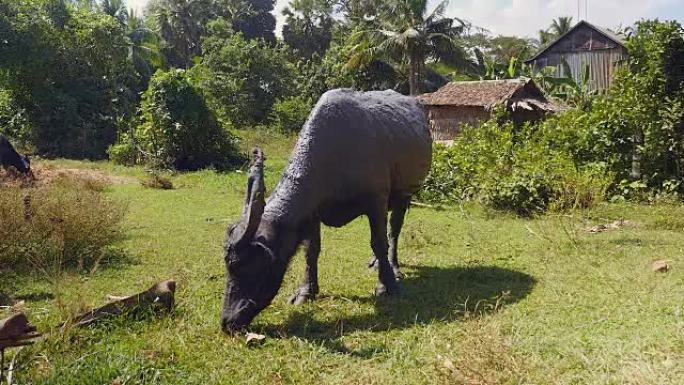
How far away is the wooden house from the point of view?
83.8 ft

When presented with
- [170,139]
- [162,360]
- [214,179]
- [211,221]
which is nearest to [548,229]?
[211,221]

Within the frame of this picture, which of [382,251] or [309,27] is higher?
[309,27]

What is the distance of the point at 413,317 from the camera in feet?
17.2

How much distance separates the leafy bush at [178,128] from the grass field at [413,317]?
1012cm

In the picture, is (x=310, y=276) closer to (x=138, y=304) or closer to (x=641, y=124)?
(x=138, y=304)

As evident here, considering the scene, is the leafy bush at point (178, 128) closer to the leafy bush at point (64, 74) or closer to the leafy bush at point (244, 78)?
the leafy bush at point (64, 74)

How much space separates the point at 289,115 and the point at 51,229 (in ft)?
69.2

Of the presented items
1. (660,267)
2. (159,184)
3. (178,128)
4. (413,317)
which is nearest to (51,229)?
(413,317)

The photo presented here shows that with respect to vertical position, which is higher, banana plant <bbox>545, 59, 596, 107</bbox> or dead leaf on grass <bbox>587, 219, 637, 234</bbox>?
banana plant <bbox>545, 59, 596, 107</bbox>

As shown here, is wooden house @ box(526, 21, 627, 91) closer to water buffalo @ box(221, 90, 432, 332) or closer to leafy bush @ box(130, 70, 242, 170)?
leafy bush @ box(130, 70, 242, 170)

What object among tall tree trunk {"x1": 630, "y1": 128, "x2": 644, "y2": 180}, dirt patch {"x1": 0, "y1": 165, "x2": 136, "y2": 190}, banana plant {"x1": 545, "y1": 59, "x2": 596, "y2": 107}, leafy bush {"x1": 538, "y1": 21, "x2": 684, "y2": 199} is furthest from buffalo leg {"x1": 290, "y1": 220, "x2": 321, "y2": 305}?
banana plant {"x1": 545, "y1": 59, "x2": 596, "y2": 107}

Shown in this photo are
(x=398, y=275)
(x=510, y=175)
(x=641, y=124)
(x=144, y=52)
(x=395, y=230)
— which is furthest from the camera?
(x=144, y=52)

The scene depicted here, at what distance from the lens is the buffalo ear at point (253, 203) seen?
4414 millimetres

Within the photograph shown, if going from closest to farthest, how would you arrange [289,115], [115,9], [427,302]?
[427,302] → [289,115] → [115,9]
